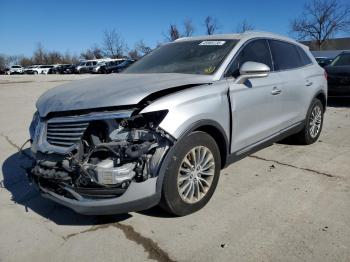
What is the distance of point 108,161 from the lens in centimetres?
290

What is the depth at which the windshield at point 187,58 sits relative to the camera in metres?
3.96

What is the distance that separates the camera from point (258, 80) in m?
4.22

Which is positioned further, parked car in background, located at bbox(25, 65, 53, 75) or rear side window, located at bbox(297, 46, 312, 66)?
parked car in background, located at bbox(25, 65, 53, 75)

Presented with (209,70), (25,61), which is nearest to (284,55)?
(209,70)

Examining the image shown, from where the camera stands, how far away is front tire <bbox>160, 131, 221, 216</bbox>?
3115mm

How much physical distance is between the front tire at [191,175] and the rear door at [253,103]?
0.45m

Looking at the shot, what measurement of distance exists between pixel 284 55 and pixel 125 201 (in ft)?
11.1

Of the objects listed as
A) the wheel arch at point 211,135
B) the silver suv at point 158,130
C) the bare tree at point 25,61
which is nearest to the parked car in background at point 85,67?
the silver suv at point 158,130

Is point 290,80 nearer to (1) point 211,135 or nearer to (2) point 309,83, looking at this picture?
(2) point 309,83

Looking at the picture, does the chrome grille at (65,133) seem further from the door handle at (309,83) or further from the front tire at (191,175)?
the door handle at (309,83)

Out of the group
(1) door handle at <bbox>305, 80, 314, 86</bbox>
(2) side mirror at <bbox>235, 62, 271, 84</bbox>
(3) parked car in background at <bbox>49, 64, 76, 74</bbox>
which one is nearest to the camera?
(2) side mirror at <bbox>235, 62, 271, 84</bbox>

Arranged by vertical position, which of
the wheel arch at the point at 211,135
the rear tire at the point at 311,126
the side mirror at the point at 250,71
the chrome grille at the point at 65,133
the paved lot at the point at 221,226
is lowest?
the paved lot at the point at 221,226

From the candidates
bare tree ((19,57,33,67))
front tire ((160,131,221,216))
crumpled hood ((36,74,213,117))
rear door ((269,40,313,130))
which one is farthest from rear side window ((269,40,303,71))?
bare tree ((19,57,33,67))

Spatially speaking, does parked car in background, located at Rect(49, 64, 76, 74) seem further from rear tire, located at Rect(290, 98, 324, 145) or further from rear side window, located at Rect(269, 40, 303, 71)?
rear side window, located at Rect(269, 40, 303, 71)
